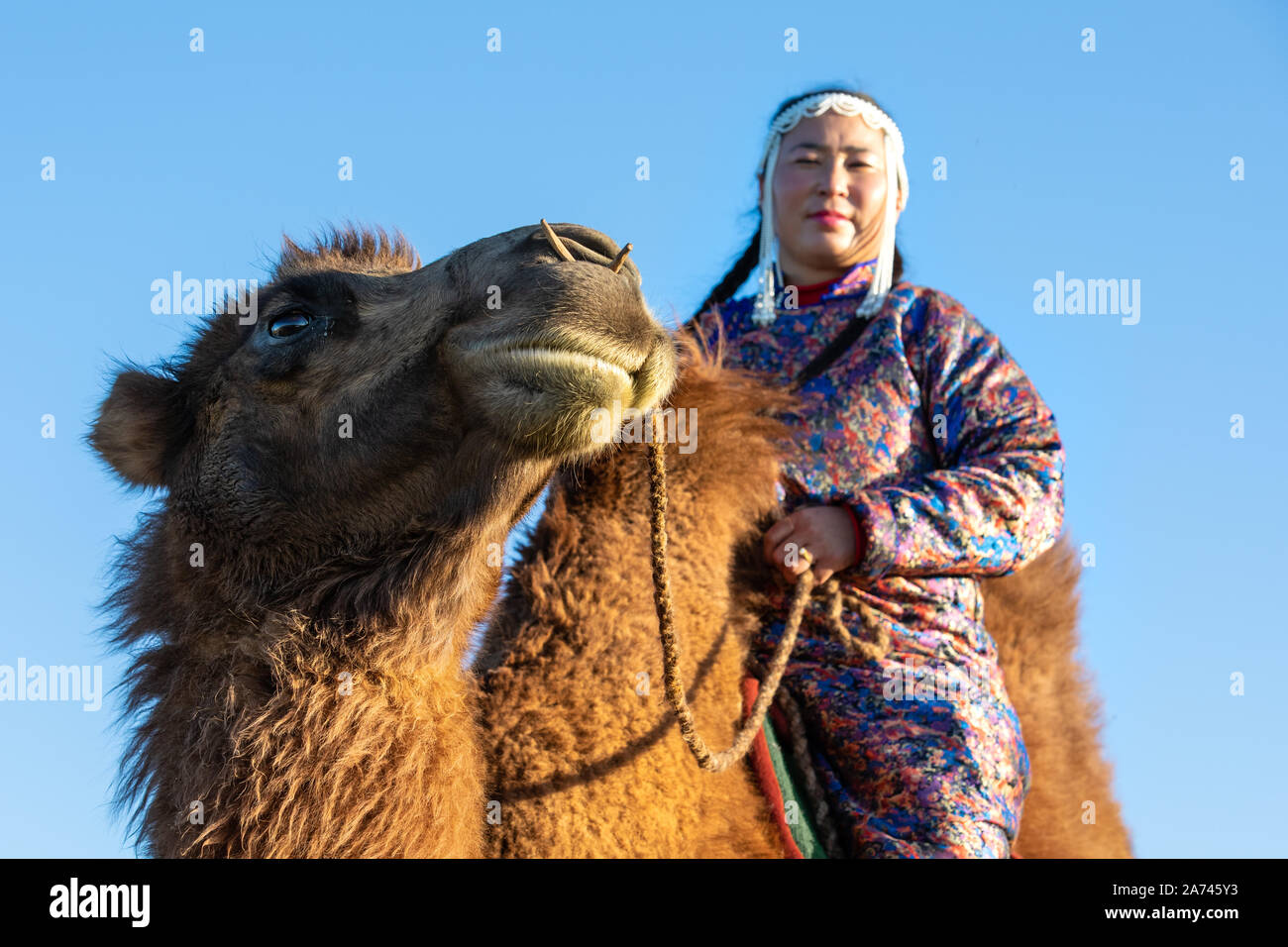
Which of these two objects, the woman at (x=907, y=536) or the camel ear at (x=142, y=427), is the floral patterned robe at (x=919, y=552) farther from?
the camel ear at (x=142, y=427)

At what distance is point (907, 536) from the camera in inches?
126

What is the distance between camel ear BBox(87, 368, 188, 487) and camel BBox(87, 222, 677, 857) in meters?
0.11

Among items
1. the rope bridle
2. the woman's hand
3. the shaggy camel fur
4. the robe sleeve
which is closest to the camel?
the shaggy camel fur

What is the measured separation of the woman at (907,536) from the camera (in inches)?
123

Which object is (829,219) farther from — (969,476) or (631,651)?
(631,651)

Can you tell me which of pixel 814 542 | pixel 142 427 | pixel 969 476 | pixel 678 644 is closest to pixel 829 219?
pixel 969 476

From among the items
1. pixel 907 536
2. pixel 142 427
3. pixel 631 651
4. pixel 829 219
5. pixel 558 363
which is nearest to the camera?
pixel 558 363

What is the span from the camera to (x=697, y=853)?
2.91 metres

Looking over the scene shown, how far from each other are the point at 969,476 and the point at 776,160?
1.46 metres

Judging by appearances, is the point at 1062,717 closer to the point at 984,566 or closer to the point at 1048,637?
the point at 1048,637

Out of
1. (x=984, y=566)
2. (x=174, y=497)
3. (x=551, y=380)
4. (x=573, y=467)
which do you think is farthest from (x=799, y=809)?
(x=174, y=497)

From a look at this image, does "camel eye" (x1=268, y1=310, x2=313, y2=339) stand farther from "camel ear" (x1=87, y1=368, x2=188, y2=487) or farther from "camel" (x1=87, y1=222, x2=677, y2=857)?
"camel ear" (x1=87, y1=368, x2=188, y2=487)

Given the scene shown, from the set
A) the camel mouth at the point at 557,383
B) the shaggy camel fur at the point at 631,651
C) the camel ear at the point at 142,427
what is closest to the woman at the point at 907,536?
the shaggy camel fur at the point at 631,651
